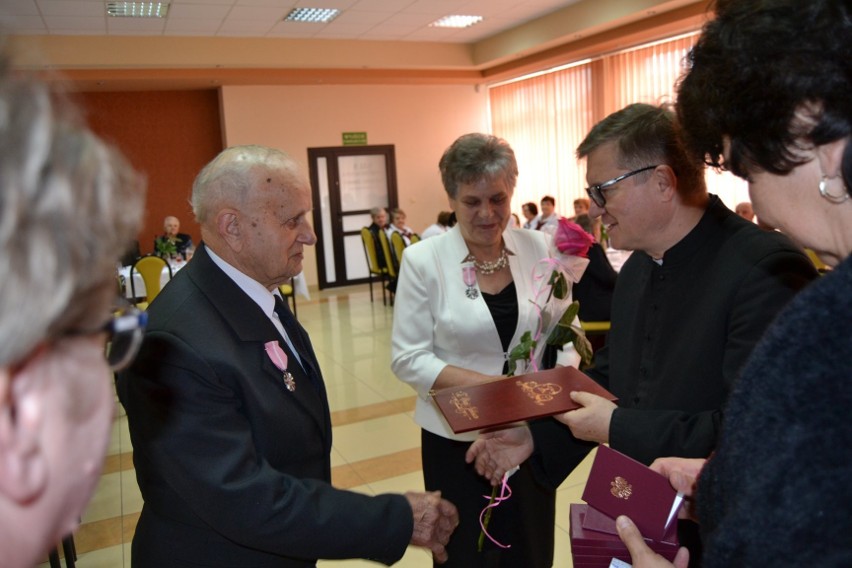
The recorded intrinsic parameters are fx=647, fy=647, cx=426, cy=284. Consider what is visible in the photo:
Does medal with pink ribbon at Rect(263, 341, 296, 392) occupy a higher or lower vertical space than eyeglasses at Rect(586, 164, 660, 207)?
lower

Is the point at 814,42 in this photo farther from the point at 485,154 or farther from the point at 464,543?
the point at 464,543

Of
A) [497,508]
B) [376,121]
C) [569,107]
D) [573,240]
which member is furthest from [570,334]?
[376,121]

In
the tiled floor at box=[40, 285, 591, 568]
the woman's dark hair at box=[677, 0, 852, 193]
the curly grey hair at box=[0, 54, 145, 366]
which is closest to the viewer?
the curly grey hair at box=[0, 54, 145, 366]

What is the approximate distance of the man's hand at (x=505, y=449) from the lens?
1881 millimetres

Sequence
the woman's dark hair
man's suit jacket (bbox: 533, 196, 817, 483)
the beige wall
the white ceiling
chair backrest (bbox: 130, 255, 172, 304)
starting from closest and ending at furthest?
the woman's dark hair, man's suit jacket (bbox: 533, 196, 817, 483), chair backrest (bbox: 130, 255, 172, 304), the white ceiling, the beige wall

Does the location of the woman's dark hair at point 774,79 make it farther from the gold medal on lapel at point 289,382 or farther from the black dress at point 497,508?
the black dress at point 497,508

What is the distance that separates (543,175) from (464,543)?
10.4m

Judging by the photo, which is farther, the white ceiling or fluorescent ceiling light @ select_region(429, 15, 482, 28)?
fluorescent ceiling light @ select_region(429, 15, 482, 28)

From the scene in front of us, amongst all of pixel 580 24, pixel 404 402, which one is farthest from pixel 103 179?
pixel 580 24

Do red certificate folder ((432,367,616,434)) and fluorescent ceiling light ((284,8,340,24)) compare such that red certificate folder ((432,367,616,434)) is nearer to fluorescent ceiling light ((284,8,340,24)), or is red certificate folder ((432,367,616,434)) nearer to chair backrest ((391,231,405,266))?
chair backrest ((391,231,405,266))

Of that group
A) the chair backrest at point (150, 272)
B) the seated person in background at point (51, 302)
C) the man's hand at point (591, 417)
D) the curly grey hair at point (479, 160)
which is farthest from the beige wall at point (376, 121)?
the seated person in background at point (51, 302)

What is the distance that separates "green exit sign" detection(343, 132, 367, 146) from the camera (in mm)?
12078

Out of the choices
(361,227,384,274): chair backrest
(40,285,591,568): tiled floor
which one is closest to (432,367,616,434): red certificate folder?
(40,285,591,568): tiled floor

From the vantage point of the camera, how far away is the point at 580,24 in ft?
30.7
